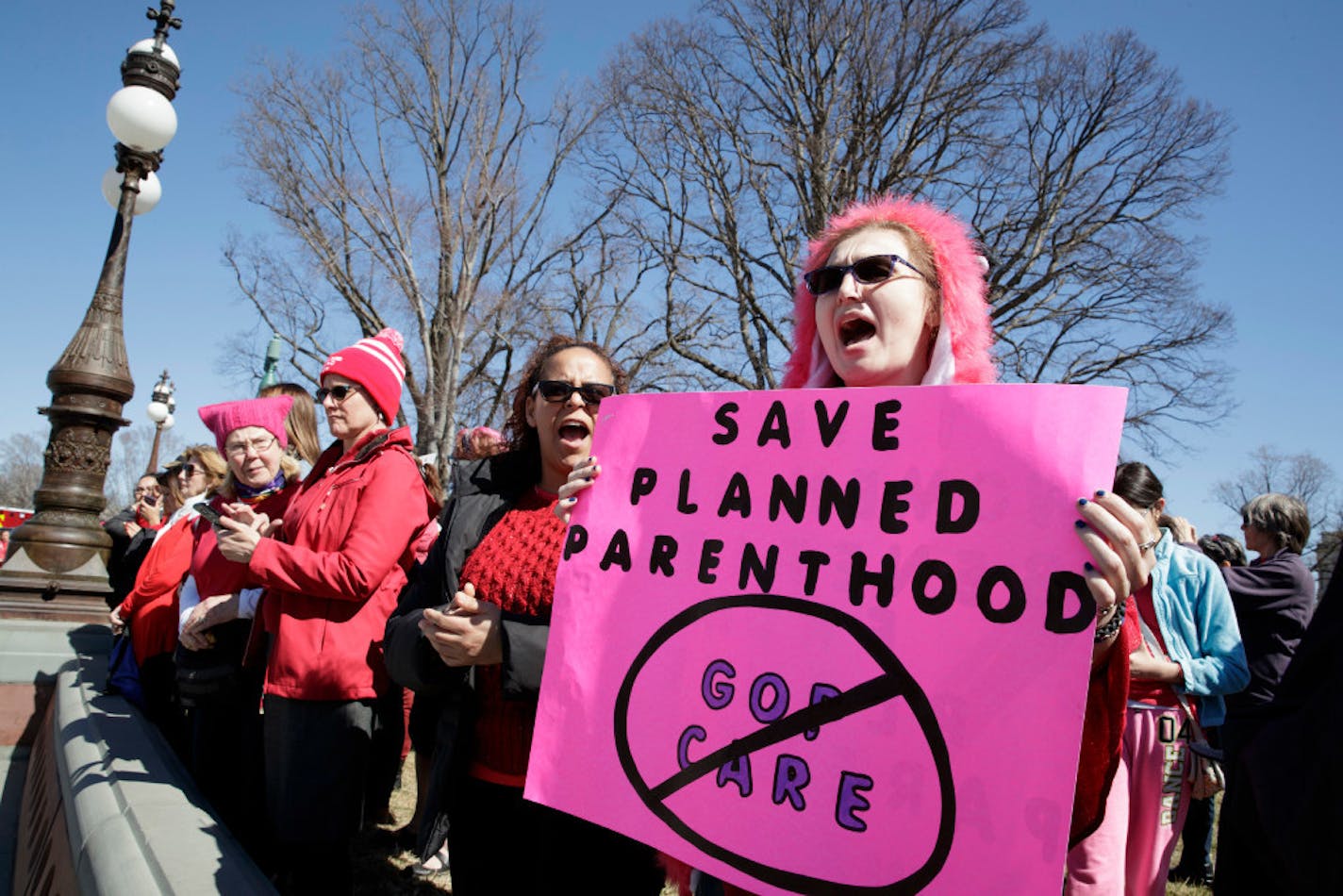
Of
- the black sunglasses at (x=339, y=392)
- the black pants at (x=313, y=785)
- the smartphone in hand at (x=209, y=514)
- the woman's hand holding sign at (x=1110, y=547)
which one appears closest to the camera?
the woman's hand holding sign at (x=1110, y=547)

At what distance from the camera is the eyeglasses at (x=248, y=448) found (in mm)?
→ 3678

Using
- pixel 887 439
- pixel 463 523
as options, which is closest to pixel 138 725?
pixel 463 523

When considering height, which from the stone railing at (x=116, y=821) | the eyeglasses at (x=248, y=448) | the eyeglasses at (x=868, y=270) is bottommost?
the stone railing at (x=116, y=821)

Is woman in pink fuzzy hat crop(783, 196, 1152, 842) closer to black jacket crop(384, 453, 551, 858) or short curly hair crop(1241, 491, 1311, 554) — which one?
black jacket crop(384, 453, 551, 858)

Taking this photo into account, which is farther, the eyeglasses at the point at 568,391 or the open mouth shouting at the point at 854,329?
the eyeglasses at the point at 568,391

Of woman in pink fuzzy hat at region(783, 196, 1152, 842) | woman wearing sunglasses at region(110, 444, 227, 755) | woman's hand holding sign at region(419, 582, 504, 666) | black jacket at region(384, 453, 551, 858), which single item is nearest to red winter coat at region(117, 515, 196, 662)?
woman wearing sunglasses at region(110, 444, 227, 755)

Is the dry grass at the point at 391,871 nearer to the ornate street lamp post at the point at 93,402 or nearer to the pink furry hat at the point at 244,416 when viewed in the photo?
the pink furry hat at the point at 244,416

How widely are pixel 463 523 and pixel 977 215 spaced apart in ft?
50.9

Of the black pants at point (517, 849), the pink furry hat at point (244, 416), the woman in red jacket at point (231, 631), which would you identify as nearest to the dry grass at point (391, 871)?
the woman in red jacket at point (231, 631)

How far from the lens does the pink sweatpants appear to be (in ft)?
9.04

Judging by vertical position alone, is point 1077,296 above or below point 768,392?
above

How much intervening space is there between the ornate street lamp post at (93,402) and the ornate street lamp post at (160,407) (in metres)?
13.8

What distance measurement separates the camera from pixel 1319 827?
951 millimetres

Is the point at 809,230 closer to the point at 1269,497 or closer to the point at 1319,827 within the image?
the point at 1269,497
